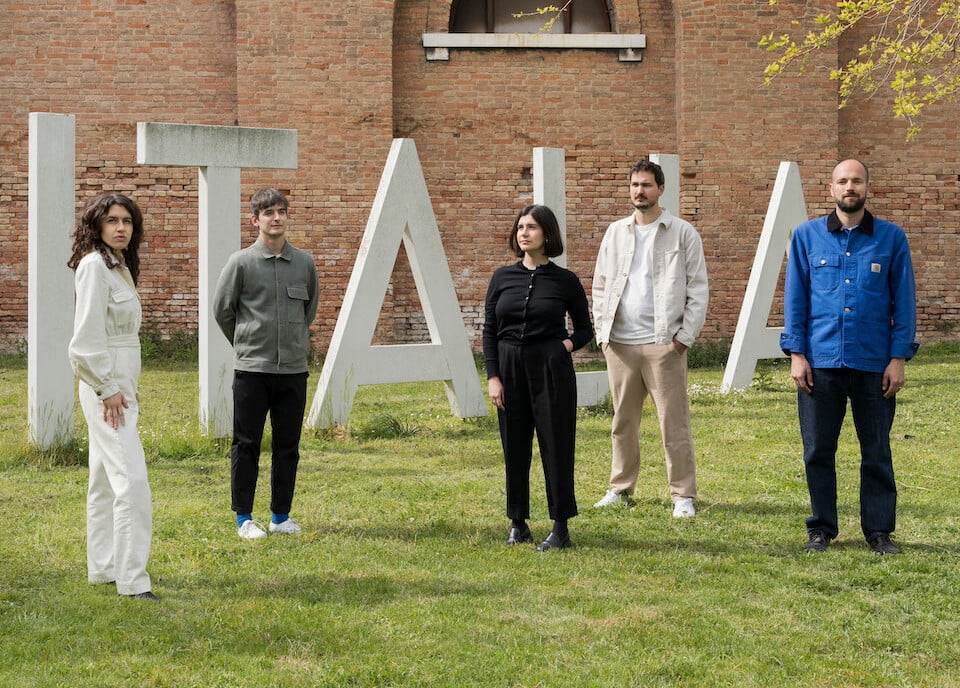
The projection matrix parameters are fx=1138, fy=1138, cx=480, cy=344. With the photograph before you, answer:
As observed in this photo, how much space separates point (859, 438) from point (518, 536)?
1639 millimetres

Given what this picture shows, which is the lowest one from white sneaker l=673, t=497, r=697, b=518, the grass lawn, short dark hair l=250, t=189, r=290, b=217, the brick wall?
the grass lawn

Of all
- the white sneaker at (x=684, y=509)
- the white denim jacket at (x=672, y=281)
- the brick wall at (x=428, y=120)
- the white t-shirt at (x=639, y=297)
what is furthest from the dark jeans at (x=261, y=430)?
the brick wall at (x=428, y=120)

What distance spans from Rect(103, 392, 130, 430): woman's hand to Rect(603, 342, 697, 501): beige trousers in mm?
2723

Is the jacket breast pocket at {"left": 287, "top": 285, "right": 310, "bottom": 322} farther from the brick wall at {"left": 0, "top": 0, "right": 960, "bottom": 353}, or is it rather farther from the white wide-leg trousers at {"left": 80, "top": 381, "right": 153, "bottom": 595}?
the brick wall at {"left": 0, "top": 0, "right": 960, "bottom": 353}

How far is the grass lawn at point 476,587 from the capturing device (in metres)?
3.74

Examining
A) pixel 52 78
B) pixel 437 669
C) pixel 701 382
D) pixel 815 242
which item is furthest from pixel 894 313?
pixel 52 78

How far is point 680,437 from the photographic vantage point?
6.08 m

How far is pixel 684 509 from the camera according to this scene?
5.98 metres

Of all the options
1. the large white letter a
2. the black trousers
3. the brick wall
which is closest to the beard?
the black trousers

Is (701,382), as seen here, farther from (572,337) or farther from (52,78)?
(52,78)

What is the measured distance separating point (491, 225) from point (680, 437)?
9331 mm

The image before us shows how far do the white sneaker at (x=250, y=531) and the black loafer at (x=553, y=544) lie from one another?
1.39 m

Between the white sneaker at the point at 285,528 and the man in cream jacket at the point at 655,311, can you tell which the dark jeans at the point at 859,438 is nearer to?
the man in cream jacket at the point at 655,311

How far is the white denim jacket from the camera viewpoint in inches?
235
